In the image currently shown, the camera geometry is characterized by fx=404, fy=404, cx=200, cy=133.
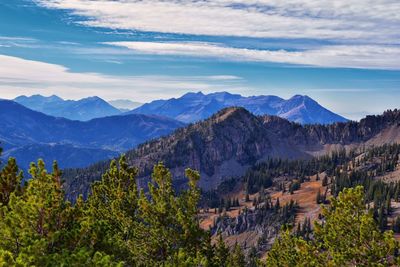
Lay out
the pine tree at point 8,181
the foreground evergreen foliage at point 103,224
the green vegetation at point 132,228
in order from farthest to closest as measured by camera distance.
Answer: the pine tree at point 8,181
the green vegetation at point 132,228
the foreground evergreen foliage at point 103,224

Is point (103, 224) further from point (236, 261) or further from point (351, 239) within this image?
point (236, 261)

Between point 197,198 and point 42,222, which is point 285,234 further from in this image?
point 42,222

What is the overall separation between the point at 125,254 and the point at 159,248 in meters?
4.47

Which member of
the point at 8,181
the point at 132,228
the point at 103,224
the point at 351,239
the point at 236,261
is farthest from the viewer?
the point at 236,261

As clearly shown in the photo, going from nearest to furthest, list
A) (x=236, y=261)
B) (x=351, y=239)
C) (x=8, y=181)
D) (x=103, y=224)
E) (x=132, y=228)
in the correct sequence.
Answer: (x=103, y=224) < (x=8, y=181) < (x=351, y=239) < (x=132, y=228) < (x=236, y=261)

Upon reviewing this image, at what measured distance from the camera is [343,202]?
36.6 meters

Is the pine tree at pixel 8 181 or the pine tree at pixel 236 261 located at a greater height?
the pine tree at pixel 8 181

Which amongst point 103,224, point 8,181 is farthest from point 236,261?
point 8,181

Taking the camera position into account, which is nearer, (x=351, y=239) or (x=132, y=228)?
(x=351, y=239)

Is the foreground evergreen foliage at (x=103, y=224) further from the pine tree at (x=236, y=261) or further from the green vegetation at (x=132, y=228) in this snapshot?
the pine tree at (x=236, y=261)

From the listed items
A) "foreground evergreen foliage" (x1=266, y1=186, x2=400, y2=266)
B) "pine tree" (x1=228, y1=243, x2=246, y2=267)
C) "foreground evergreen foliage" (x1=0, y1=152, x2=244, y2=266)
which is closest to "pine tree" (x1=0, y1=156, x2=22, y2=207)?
"foreground evergreen foliage" (x1=0, y1=152, x2=244, y2=266)

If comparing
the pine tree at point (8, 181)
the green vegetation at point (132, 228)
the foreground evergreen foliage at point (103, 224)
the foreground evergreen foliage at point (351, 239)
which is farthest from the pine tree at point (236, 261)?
the pine tree at point (8, 181)

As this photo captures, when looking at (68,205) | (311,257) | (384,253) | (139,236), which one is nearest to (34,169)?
(68,205)

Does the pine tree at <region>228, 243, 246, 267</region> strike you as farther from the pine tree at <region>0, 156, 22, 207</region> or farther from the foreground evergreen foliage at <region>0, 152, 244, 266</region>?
the pine tree at <region>0, 156, 22, 207</region>
